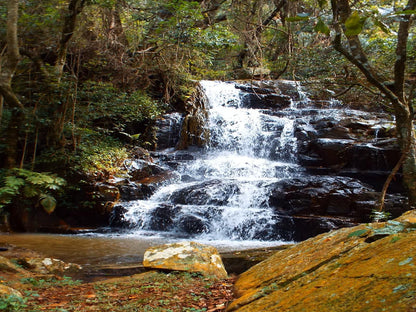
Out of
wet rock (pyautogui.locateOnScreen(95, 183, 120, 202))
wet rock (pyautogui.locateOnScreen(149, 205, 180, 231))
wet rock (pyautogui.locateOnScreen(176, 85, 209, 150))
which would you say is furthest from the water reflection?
wet rock (pyautogui.locateOnScreen(176, 85, 209, 150))

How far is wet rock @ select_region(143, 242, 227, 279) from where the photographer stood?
379cm

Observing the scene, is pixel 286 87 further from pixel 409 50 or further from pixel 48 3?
pixel 48 3

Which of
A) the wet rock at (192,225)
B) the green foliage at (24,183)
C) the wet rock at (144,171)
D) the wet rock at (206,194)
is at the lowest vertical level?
the wet rock at (192,225)

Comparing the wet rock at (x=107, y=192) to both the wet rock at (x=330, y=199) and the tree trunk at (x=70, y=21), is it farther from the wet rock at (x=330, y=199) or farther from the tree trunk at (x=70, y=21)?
the wet rock at (x=330, y=199)

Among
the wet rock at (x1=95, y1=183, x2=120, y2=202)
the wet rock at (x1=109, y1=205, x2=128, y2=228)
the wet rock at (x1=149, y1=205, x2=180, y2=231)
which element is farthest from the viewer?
the wet rock at (x1=95, y1=183, x2=120, y2=202)

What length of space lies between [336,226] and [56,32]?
8874 mm

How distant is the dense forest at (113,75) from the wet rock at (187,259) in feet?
9.08

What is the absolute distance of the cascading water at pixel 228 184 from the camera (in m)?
7.67

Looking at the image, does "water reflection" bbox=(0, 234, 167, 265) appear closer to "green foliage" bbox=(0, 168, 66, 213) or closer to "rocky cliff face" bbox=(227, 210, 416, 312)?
"green foliage" bbox=(0, 168, 66, 213)

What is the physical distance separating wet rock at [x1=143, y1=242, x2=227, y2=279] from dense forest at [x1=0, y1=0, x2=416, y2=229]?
2.77 metres

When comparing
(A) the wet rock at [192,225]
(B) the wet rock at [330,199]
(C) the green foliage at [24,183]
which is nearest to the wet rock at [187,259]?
(C) the green foliage at [24,183]

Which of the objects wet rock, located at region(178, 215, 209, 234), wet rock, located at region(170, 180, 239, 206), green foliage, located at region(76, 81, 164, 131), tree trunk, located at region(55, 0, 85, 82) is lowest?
wet rock, located at region(178, 215, 209, 234)

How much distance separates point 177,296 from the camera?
2.89 meters

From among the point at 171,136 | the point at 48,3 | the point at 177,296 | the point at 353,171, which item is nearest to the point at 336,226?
the point at 353,171
